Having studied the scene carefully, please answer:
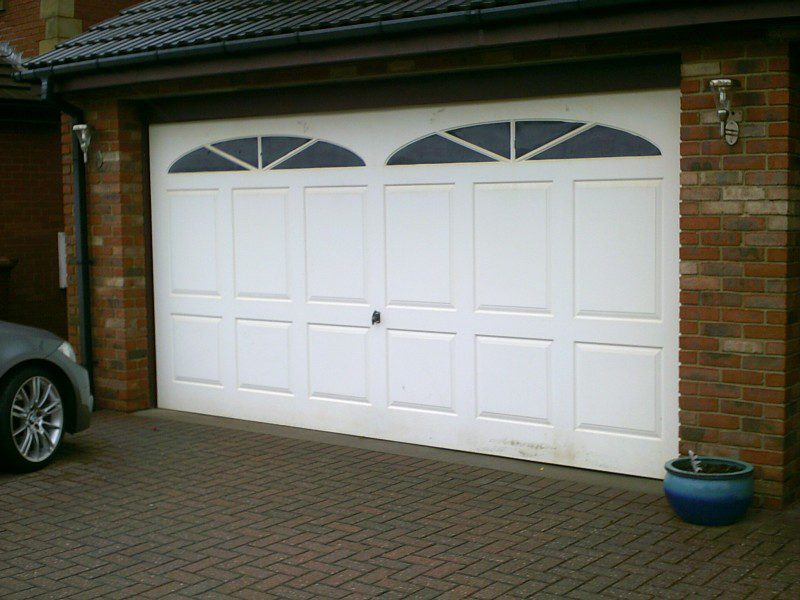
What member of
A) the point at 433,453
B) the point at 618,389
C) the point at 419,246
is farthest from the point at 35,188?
the point at 618,389

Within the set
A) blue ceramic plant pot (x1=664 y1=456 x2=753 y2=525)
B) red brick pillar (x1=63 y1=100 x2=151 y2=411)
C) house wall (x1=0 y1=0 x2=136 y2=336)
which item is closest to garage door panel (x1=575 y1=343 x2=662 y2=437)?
blue ceramic plant pot (x1=664 y1=456 x2=753 y2=525)

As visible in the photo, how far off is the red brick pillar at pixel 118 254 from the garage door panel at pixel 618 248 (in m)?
4.23

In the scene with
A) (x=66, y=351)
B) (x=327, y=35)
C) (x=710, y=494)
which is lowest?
(x=710, y=494)

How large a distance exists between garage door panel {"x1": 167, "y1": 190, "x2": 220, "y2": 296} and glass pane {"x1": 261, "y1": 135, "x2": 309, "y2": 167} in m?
0.65

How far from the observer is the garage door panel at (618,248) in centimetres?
698

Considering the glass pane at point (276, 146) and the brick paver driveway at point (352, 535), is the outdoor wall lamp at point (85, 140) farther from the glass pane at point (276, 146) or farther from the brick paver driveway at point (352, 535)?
the brick paver driveway at point (352, 535)

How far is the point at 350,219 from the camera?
27.8ft

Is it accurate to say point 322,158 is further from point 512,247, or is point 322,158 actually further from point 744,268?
point 744,268

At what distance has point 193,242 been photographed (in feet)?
31.3

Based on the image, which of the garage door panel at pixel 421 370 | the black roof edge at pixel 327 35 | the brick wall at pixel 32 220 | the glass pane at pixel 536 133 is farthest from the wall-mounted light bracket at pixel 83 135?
the glass pane at pixel 536 133

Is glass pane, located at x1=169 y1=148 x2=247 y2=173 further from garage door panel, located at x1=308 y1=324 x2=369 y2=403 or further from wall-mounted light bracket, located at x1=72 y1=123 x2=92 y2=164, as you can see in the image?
garage door panel, located at x1=308 y1=324 x2=369 y2=403

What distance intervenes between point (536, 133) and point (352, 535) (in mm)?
3000

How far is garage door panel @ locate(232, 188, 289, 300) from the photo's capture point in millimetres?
8922

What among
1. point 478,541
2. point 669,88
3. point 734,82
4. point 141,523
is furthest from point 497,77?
point 141,523
